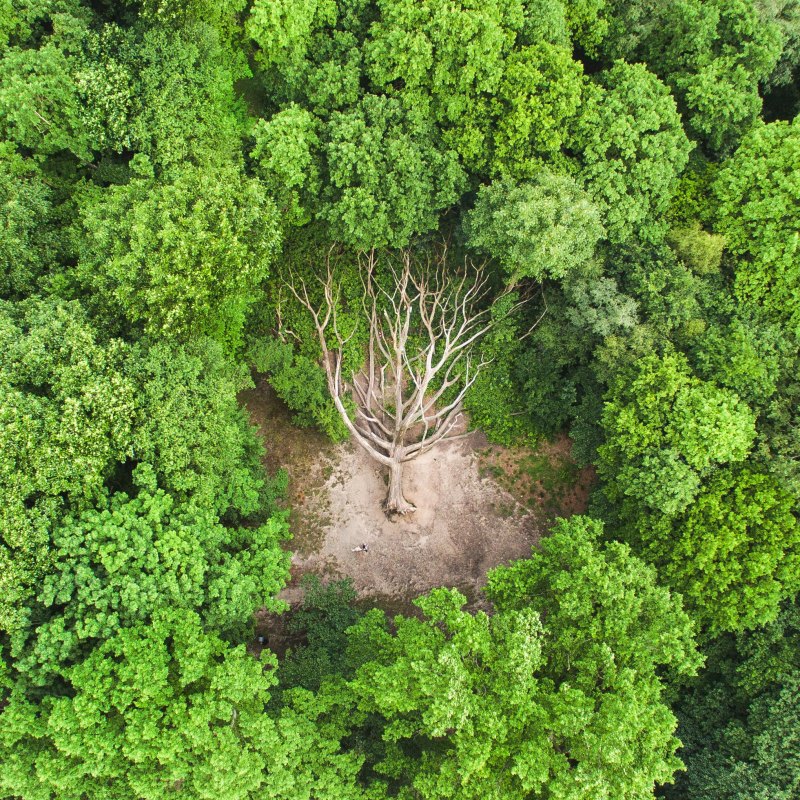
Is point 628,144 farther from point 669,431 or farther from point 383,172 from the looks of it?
point 669,431

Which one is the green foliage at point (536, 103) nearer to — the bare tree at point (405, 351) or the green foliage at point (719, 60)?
the green foliage at point (719, 60)

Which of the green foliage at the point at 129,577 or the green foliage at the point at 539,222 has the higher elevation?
the green foliage at the point at 539,222

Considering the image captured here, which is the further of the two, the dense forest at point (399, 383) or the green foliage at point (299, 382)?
the green foliage at point (299, 382)

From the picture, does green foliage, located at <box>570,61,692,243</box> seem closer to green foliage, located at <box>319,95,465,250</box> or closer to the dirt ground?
green foliage, located at <box>319,95,465,250</box>

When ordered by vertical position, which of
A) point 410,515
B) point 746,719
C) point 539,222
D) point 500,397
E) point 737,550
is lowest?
point 746,719

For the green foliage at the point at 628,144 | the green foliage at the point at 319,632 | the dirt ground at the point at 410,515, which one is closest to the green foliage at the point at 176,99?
the dirt ground at the point at 410,515

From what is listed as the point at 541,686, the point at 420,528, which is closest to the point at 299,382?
the point at 420,528

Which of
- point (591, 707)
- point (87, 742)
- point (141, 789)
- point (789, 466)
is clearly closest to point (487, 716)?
point (591, 707)
